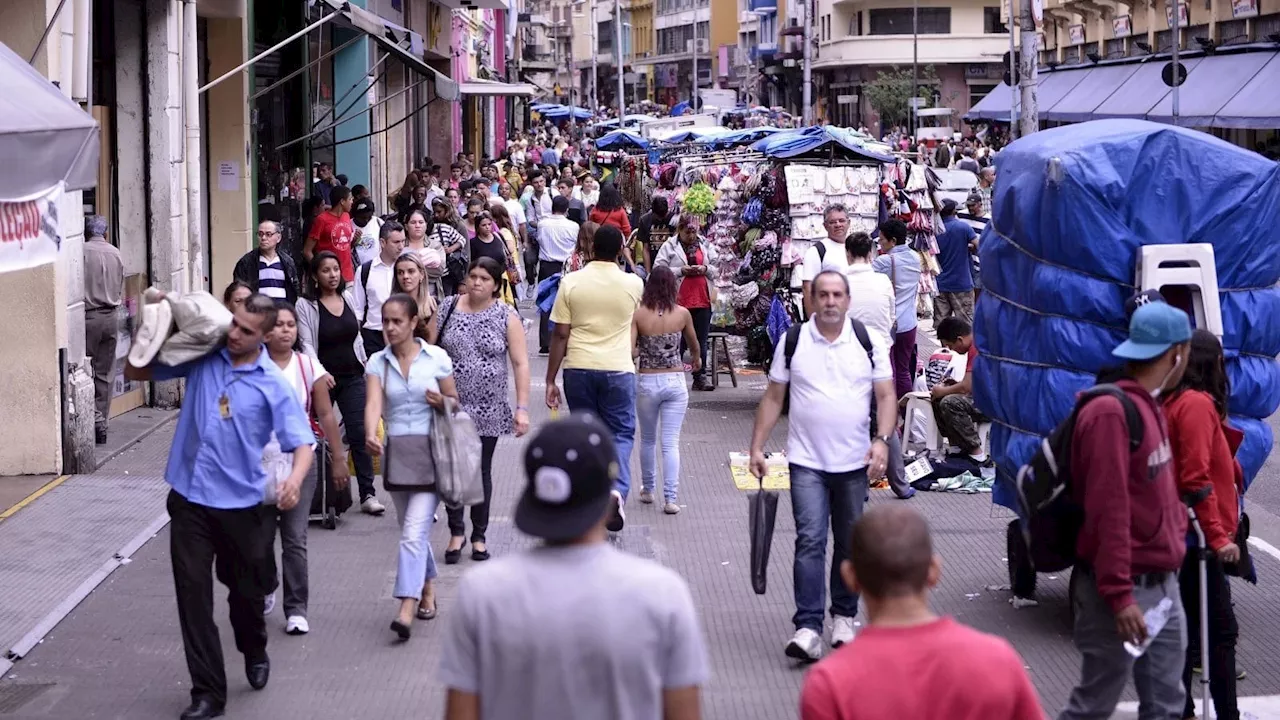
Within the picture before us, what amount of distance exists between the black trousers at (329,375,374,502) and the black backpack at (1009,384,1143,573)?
5.81 metres

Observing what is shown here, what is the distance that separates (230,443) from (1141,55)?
41.9 metres

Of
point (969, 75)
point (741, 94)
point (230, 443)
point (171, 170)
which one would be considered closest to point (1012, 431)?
point (230, 443)

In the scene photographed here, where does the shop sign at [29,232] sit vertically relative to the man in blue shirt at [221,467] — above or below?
above

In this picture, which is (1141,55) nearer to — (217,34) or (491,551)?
(217,34)

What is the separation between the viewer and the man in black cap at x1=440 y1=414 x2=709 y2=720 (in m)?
3.66

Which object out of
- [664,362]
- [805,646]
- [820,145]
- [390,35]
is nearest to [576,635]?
[805,646]

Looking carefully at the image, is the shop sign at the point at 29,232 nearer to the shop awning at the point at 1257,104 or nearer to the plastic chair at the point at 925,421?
the plastic chair at the point at 925,421

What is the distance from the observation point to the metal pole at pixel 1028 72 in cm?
2231

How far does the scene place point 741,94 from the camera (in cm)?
10412

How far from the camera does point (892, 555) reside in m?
3.79

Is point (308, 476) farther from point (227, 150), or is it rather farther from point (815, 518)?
point (227, 150)

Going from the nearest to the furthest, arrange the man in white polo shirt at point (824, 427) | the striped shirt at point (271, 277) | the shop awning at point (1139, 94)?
the man in white polo shirt at point (824, 427) < the striped shirt at point (271, 277) < the shop awning at point (1139, 94)

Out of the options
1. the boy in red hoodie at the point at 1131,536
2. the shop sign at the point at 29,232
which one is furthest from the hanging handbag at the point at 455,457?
the boy in red hoodie at the point at 1131,536

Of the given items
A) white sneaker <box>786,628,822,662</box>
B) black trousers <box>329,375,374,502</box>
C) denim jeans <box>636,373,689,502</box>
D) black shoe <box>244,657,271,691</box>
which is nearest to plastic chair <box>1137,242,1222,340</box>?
white sneaker <box>786,628,822,662</box>
